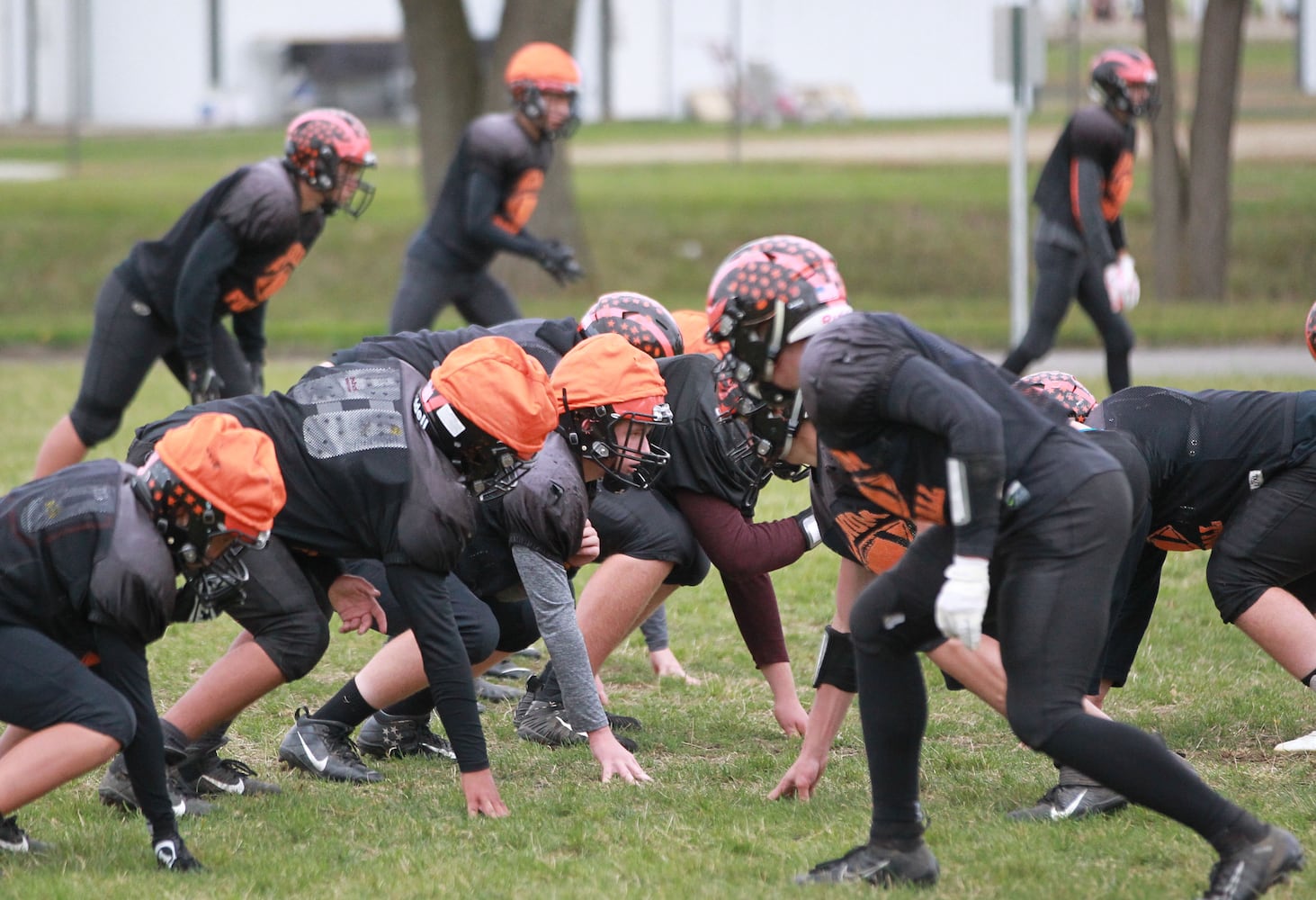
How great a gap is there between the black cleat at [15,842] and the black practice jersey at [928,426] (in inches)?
87.8

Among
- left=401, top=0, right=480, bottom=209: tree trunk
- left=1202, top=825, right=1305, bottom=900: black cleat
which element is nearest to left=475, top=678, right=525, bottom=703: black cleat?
left=1202, top=825, right=1305, bottom=900: black cleat

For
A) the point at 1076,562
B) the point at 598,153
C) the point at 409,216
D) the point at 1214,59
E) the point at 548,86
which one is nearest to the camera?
the point at 1076,562

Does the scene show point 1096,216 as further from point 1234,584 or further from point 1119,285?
point 1234,584

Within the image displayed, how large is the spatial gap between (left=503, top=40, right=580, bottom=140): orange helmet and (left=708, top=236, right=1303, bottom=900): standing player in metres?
5.12

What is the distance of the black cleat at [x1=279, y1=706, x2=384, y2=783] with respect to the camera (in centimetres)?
474

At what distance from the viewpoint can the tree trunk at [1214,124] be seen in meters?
16.0

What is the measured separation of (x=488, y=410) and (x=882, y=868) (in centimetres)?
147

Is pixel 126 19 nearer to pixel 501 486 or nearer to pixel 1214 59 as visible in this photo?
pixel 1214 59

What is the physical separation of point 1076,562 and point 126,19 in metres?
36.5

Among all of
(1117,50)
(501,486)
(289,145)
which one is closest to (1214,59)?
(1117,50)

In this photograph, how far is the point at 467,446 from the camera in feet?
13.5

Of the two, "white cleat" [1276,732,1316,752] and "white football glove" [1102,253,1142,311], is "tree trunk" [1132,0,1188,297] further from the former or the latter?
"white cleat" [1276,732,1316,752]

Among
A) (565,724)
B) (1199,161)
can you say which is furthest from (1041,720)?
(1199,161)

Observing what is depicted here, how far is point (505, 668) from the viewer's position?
245 inches
